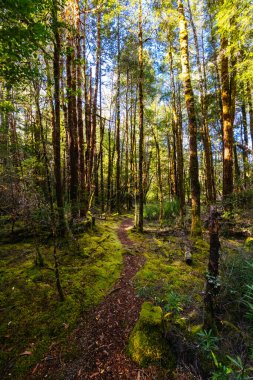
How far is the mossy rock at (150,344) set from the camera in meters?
2.36

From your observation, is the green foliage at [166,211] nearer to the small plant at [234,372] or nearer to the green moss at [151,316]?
the green moss at [151,316]

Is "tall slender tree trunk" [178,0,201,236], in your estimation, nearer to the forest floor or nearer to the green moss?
the forest floor

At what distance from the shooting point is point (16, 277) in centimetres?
428

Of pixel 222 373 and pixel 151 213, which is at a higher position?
pixel 151 213

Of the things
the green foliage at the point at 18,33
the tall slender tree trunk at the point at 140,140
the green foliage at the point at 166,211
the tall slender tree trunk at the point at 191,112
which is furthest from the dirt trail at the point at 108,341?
the green foliage at the point at 166,211

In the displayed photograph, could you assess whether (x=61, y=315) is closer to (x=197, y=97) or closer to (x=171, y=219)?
(x=171, y=219)

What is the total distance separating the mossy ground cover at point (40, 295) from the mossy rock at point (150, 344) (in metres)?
1.10

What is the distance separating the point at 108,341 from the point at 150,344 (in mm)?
686

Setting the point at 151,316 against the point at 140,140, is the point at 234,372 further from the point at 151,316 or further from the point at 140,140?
the point at 140,140

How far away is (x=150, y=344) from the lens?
247 centimetres

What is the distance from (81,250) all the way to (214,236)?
412 cm

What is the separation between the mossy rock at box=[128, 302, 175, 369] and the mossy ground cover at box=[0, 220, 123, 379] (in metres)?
1.10

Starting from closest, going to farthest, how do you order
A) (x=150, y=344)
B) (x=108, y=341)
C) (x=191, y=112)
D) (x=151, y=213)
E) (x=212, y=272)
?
(x=150, y=344) → (x=212, y=272) → (x=108, y=341) → (x=191, y=112) → (x=151, y=213)

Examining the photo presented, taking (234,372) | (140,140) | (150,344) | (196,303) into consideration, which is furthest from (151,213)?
(234,372)
